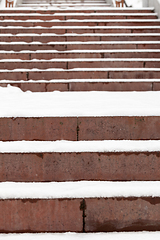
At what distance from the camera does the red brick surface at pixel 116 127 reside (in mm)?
1971

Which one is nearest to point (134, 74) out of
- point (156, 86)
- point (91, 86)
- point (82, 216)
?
point (156, 86)

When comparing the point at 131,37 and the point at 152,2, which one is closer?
the point at 131,37

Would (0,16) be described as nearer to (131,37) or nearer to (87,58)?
(87,58)

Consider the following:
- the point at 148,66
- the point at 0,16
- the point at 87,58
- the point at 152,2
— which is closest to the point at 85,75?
the point at 87,58

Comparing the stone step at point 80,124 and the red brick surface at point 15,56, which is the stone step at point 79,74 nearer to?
the red brick surface at point 15,56

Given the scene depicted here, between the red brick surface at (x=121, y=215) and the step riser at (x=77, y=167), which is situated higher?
the step riser at (x=77, y=167)

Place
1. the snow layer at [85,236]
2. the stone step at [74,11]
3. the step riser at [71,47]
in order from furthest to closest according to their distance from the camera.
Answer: the stone step at [74,11] < the step riser at [71,47] < the snow layer at [85,236]

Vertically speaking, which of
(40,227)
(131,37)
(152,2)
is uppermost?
(152,2)

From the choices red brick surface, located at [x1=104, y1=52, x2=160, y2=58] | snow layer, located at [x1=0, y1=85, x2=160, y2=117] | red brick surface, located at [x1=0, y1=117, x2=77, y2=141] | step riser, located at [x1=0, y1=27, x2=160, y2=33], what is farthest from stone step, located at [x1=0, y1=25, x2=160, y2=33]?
red brick surface, located at [x1=0, y1=117, x2=77, y2=141]

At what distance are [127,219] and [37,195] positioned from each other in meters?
0.63

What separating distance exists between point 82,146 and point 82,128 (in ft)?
0.68

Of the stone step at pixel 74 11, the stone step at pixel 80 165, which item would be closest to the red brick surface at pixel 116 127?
the stone step at pixel 80 165

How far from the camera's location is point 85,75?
327 cm

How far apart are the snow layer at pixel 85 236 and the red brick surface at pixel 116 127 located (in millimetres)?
748
